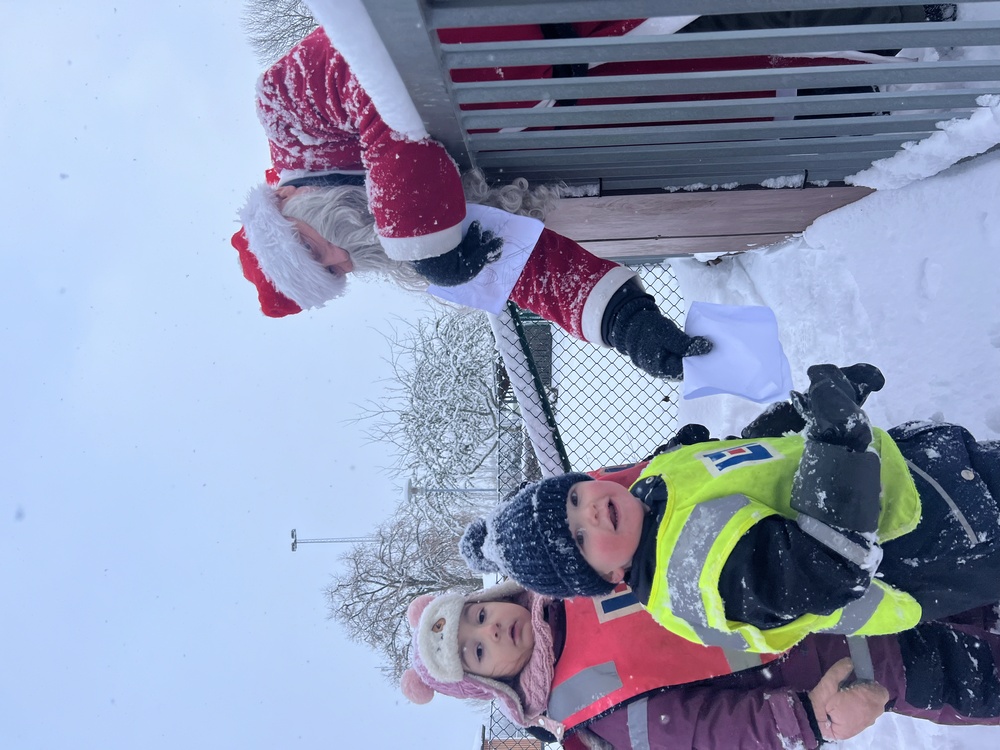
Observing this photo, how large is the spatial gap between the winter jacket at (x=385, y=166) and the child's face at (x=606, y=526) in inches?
18.0

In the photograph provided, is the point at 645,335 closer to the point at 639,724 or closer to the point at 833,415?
the point at 833,415

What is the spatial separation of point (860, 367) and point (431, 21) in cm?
132

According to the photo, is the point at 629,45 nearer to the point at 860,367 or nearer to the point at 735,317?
the point at 735,317

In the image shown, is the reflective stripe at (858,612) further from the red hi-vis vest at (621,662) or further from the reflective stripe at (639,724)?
the reflective stripe at (639,724)

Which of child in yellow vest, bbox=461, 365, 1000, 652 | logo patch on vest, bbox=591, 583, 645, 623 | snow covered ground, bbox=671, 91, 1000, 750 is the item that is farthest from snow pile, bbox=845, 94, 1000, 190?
logo patch on vest, bbox=591, 583, 645, 623

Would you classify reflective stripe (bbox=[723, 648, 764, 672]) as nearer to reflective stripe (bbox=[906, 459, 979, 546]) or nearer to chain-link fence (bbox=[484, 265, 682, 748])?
reflective stripe (bbox=[906, 459, 979, 546])

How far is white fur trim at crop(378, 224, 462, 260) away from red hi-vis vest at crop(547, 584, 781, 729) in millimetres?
1155

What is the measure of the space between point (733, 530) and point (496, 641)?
0.93m

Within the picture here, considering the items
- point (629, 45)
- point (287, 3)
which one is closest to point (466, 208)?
point (629, 45)

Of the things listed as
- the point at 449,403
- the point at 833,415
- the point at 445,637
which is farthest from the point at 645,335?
the point at 449,403

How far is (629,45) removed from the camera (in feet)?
4.88

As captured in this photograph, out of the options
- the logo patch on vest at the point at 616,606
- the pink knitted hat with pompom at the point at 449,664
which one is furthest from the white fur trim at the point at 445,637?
the logo patch on vest at the point at 616,606

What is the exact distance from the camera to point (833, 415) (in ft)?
4.33

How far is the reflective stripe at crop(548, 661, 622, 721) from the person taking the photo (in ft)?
5.99
